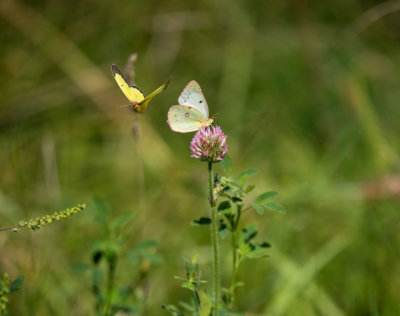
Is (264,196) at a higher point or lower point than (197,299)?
higher

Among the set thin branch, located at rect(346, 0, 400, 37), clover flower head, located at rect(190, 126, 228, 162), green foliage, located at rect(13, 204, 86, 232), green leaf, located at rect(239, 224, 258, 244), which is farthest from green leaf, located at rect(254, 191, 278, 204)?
thin branch, located at rect(346, 0, 400, 37)

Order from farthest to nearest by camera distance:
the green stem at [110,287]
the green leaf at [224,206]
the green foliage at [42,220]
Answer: the green stem at [110,287]
the green leaf at [224,206]
the green foliage at [42,220]

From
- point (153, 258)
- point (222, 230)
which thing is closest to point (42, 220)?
point (222, 230)

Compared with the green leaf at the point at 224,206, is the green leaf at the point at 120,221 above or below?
below

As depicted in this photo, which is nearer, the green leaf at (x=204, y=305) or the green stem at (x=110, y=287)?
the green leaf at (x=204, y=305)

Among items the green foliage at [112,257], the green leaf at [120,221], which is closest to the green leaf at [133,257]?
the green foliage at [112,257]

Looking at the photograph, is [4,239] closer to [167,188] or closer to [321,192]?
[167,188]

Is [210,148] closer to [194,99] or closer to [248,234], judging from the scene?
[194,99]

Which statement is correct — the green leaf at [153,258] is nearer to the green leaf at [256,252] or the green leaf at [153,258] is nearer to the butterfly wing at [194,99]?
the green leaf at [256,252]
